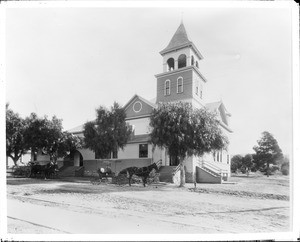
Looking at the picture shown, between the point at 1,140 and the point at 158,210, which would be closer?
the point at 1,140

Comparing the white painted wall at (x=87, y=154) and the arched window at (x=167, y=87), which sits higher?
the arched window at (x=167, y=87)

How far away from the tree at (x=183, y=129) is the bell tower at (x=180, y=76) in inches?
217

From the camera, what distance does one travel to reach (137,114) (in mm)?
22781


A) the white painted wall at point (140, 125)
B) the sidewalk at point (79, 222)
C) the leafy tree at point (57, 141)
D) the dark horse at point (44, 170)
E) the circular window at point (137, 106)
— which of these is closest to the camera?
the sidewalk at point (79, 222)

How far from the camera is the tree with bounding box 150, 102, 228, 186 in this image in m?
14.6

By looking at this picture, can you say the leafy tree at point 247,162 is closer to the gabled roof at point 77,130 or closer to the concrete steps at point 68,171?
the gabled roof at point 77,130

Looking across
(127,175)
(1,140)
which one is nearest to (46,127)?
(127,175)

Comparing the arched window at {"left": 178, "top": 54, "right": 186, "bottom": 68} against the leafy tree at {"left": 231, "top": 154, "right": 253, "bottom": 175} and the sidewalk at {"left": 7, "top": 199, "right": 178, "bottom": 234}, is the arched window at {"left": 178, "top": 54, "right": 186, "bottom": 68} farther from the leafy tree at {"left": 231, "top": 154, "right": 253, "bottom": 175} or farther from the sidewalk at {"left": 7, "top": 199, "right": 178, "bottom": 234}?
the leafy tree at {"left": 231, "top": 154, "right": 253, "bottom": 175}

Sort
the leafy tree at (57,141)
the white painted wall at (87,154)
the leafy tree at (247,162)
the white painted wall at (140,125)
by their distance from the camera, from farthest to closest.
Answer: the leafy tree at (247,162) → the white painted wall at (87,154) → the white painted wall at (140,125) → the leafy tree at (57,141)

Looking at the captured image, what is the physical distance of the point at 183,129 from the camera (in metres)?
14.6

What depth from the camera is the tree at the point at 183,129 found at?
14.6 meters

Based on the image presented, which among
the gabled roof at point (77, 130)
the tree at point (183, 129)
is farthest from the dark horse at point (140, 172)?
the gabled roof at point (77, 130)

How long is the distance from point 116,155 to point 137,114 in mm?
4199

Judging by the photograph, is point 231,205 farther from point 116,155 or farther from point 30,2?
point 116,155
